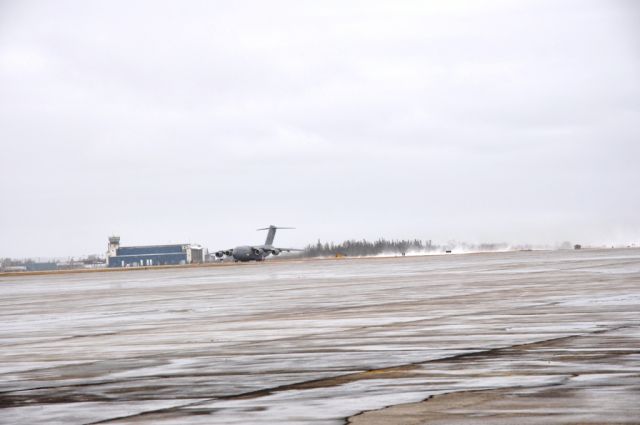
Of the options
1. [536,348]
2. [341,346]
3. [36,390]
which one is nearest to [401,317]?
[341,346]

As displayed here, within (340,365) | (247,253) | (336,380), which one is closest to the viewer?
(336,380)

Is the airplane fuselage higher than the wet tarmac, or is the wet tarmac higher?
the airplane fuselage

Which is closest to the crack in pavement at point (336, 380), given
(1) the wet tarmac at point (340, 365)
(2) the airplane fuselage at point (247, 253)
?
(1) the wet tarmac at point (340, 365)

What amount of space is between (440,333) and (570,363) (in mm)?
5310

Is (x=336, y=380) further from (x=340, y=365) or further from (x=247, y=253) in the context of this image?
(x=247, y=253)

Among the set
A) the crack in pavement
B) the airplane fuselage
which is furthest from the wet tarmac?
the airplane fuselage

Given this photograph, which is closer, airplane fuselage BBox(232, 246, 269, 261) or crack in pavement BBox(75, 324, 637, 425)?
crack in pavement BBox(75, 324, 637, 425)

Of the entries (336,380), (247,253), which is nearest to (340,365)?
(336,380)

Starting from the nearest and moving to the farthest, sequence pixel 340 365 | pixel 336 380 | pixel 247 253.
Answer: pixel 336 380
pixel 340 365
pixel 247 253

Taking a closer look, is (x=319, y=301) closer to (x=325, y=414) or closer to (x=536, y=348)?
(x=536, y=348)

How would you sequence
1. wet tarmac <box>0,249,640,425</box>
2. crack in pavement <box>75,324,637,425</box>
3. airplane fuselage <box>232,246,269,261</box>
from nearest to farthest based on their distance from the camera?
wet tarmac <box>0,249,640,425</box> < crack in pavement <box>75,324,637,425</box> < airplane fuselage <box>232,246,269,261</box>

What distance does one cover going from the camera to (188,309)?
31.0 meters

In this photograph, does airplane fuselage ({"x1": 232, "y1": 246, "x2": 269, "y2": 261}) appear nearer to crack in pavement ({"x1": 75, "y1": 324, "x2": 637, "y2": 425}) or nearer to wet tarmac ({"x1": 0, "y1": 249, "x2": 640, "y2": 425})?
wet tarmac ({"x1": 0, "y1": 249, "x2": 640, "y2": 425})

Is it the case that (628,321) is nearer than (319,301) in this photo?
Yes
